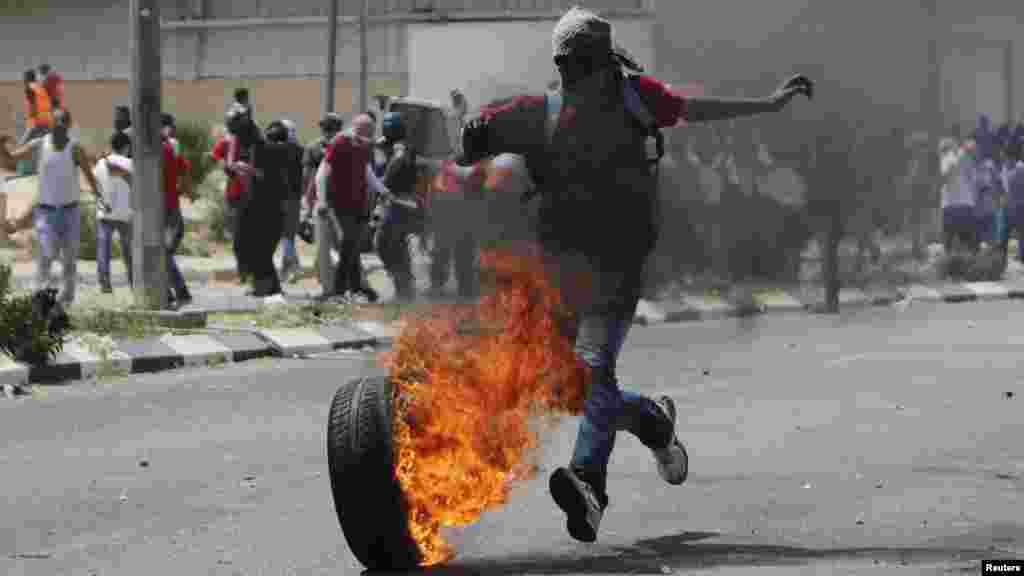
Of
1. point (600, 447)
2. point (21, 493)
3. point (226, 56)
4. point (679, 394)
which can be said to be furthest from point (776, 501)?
point (226, 56)

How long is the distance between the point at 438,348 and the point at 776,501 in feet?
5.42

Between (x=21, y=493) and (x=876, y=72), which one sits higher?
(x=876, y=72)

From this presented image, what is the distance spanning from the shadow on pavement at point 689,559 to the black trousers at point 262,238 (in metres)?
14.0

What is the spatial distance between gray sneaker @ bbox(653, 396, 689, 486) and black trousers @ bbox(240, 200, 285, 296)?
13.1m

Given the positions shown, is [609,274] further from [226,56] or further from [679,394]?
[226,56]

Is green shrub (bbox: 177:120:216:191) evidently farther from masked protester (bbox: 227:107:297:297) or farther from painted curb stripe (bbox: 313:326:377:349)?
painted curb stripe (bbox: 313:326:377:349)

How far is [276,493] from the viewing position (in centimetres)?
942

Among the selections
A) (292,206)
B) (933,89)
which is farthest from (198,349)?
(933,89)

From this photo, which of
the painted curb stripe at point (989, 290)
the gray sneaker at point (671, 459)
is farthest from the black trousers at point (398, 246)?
the painted curb stripe at point (989, 290)

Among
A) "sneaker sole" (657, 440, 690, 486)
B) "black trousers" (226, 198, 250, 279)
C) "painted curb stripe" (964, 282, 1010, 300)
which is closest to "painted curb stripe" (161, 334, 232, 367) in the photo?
"black trousers" (226, 198, 250, 279)

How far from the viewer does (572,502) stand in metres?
7.72

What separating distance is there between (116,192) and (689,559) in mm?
14384

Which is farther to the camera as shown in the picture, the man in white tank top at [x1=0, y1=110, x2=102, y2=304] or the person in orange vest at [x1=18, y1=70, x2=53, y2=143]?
the person in orange vest at [x1=18, y1=70, x2=53, y2=143]

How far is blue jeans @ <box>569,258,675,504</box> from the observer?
798 cm
